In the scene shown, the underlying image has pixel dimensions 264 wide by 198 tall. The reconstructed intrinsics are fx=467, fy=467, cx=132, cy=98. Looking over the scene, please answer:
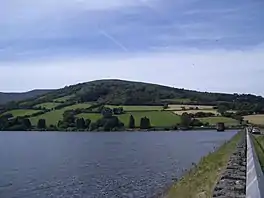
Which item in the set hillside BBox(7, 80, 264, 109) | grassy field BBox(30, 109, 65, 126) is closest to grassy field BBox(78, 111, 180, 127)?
hillside BBox(7, 80, 264, 109)

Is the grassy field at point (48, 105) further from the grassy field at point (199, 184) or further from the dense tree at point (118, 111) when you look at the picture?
the grassy field at point (199, 184)

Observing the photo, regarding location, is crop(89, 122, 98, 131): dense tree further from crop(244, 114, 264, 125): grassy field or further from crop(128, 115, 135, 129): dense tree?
crop(244, 114, 264, 125): grassy field

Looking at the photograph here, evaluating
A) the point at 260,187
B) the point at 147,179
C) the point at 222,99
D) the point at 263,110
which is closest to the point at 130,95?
the point at 222,99

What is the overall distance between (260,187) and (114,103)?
159159 mm

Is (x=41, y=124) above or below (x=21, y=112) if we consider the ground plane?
below

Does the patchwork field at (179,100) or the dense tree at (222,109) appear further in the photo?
the patchwork field at (179,100)

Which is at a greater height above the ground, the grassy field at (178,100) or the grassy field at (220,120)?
the grassy field at (178,100)

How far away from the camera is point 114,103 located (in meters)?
166

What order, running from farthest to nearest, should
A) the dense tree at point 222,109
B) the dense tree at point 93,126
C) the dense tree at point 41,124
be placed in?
the dense tree at point 93,126 < the dense tree at point 222,109 < the dense tree at point 41,124

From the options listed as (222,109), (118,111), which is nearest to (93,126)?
(118,111)

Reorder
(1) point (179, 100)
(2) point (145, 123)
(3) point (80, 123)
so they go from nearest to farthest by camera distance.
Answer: (2) point (145, 123)
(3) point (80, 123)
(1) point (179, 100)

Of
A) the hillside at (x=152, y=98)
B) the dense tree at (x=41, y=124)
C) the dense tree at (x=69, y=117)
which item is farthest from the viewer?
the hillside at (x=152, y=98)

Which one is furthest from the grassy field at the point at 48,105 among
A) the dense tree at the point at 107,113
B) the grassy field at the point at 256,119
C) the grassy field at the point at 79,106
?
the grassy field at the point at 256,119

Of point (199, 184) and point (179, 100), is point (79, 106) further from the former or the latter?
point (199, 184)
